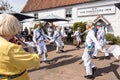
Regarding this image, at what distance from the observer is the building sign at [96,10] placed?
1003 inches

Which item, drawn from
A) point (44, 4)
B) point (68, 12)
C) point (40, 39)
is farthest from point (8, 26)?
point (44, 4)

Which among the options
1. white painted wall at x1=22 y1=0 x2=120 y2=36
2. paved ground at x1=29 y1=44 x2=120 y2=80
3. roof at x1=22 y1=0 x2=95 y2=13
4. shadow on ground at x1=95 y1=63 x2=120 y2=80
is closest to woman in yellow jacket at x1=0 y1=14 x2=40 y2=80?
paved ground at x1=29 y1=44 x2=120 y2=80

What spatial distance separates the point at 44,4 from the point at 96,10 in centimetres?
1013

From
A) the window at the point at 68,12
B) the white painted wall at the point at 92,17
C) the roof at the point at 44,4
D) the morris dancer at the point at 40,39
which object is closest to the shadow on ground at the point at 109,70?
the morris dancer at the point at 40,39

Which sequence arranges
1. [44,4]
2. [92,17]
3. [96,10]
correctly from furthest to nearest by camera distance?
[44,4] < [92,17] < [96,10]

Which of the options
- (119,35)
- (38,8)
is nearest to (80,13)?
(119,35)

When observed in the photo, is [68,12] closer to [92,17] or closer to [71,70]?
[92,17]

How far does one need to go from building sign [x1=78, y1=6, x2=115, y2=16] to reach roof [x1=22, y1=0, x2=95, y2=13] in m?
0.96

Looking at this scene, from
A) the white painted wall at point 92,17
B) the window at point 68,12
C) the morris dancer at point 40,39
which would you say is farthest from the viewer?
the window at point 68,12

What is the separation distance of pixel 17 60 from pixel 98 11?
24.3 meters

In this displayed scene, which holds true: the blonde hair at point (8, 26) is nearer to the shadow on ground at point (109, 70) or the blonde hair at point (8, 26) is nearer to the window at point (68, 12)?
the shadow on ground at point (109, 70)

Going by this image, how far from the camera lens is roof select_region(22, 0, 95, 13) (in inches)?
1208

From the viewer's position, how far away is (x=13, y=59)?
110 inches

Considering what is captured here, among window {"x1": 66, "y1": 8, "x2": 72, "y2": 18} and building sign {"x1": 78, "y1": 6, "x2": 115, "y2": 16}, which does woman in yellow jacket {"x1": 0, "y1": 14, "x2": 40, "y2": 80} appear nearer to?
building sign {"x1": 78, "y1": 6, "x2": 115, "y2": 16}
